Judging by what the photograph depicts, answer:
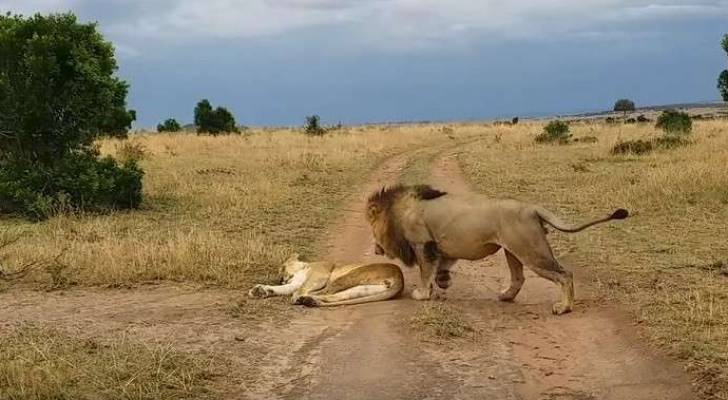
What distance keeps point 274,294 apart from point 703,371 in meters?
4.08

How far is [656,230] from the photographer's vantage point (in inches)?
448

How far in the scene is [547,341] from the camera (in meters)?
6.59

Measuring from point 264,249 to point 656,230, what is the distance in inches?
213

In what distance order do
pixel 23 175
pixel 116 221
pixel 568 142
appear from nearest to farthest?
pixel 116 221
pixel 23 175
pixel 568 142

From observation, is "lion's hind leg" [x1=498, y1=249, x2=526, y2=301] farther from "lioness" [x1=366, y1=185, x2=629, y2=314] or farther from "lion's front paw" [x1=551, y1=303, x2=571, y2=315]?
"lion's front paw" [x1=551, y1=303, x2=571, y2=315]

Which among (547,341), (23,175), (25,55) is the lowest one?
(547,341)

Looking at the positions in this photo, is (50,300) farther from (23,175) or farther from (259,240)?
(23,175)

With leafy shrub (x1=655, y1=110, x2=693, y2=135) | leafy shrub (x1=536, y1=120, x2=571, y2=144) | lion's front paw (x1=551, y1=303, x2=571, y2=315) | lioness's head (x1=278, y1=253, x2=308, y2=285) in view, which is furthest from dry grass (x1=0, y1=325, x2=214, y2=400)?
leafy shrub (x1=536, y1=120, x2=571, y2=144)

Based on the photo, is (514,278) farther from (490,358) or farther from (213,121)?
(213,121)

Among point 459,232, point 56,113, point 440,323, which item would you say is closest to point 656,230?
point 459,232

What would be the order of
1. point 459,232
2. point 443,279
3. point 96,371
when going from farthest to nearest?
1. point 443,279
2. point 459,232
3. point 96,371

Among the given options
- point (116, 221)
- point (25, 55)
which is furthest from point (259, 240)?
point (25, 55)

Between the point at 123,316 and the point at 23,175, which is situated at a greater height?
the point at 23,175

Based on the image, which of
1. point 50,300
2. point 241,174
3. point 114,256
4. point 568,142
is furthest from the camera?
point 568,142
